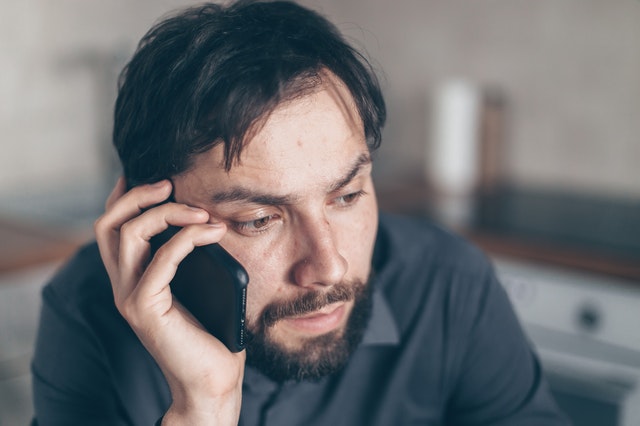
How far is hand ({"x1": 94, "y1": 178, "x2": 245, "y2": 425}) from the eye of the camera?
0.87 metres

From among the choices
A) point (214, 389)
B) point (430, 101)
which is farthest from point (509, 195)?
point (214, 389)

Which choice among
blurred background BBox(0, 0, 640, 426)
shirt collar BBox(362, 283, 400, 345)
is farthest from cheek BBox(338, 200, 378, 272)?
blurred background BBox(0, 0, 640, 426)

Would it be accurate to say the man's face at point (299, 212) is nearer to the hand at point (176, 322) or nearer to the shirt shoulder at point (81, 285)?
the hand at point (176, 322)

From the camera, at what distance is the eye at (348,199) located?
3.02ft

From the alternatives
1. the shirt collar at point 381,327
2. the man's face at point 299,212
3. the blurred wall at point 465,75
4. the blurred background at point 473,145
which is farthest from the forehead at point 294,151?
the blurred wall at point 465,75

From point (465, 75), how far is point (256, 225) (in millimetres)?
1608

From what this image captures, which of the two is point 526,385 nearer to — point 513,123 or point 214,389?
point 214,389

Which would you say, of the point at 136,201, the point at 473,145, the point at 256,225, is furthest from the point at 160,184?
the point at 473,145

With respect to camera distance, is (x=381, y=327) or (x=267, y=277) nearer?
(x=267, y=277)

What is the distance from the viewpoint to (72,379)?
101 cm

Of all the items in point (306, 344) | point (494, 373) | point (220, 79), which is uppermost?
point (220, 79)

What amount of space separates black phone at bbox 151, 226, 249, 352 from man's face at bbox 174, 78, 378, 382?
2.0 inches

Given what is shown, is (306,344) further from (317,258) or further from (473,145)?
(473,145)

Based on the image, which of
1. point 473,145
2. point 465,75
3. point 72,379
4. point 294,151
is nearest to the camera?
point 294,151
